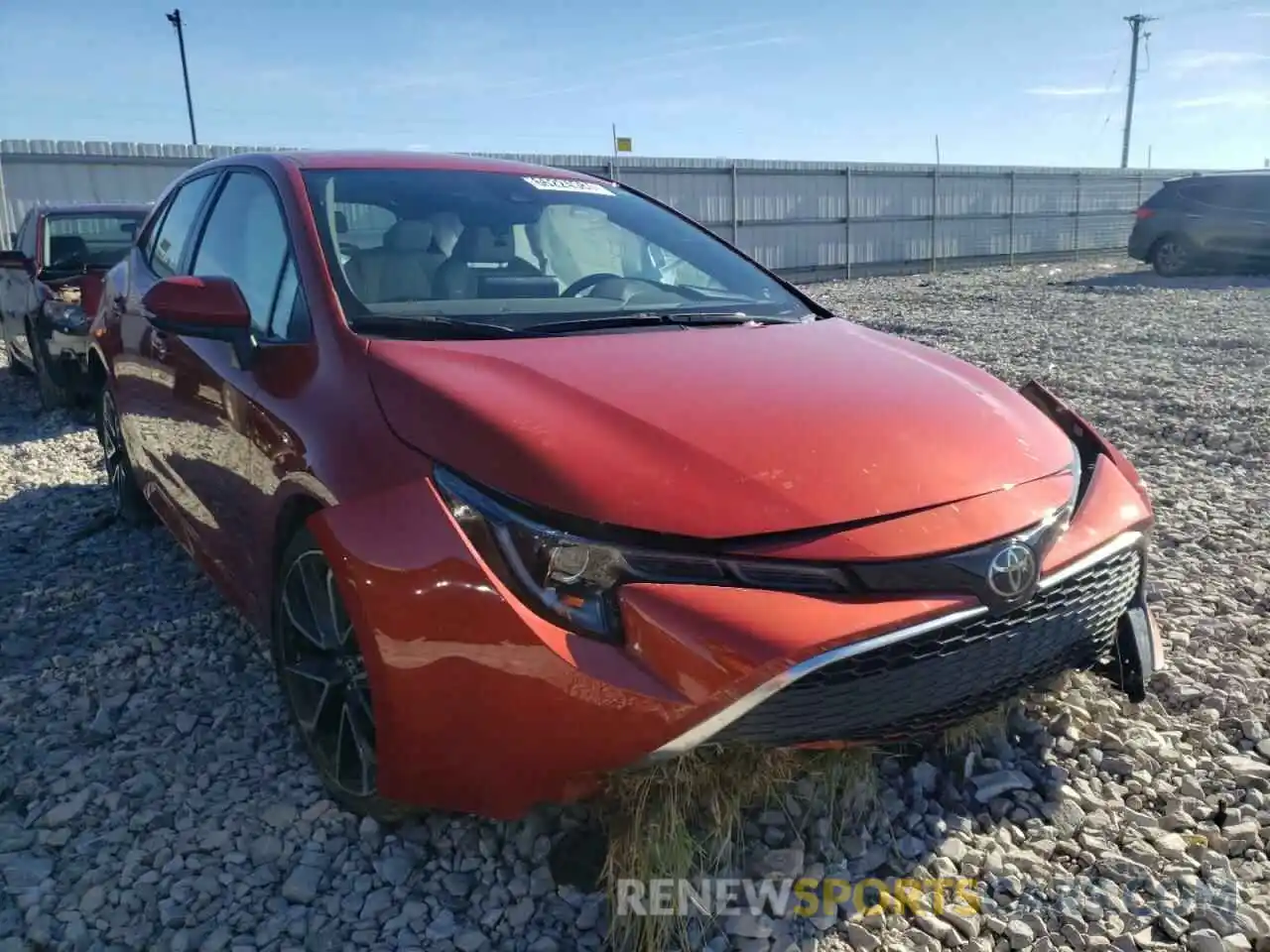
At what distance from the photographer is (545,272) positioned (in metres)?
3.04

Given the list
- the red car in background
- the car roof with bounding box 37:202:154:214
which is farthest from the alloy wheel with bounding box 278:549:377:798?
the car roof with bounding box 37:202:154:214

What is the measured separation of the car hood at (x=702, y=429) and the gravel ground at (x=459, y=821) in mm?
771

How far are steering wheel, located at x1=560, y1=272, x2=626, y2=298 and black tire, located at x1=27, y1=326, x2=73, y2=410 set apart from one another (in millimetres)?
5591

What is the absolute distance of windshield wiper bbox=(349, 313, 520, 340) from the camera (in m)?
Result: 2.43

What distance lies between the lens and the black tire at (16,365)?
8125mm

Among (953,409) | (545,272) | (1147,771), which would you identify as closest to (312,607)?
(545,272)

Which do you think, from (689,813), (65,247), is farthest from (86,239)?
(689,813)

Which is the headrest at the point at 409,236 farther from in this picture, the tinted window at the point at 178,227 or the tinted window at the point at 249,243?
the tinted window at the point at 178,227

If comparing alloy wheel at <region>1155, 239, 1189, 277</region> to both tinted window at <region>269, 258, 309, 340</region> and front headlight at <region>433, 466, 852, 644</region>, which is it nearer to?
tinted window at <region>269, 258, 309, 340</region>

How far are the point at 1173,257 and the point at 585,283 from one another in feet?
55.8

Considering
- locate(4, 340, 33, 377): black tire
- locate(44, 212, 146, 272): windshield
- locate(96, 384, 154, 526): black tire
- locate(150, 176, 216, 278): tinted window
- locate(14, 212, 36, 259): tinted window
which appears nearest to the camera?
locate(150, 176, 216, 278): tinted window

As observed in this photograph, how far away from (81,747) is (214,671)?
1.52 feet

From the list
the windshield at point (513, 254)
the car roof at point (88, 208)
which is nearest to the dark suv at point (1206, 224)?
the car roof at point (88, 208)

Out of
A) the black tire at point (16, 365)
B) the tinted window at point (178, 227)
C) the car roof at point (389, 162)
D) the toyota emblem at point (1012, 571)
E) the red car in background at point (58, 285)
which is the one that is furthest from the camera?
the black tire at point (16, 365)
